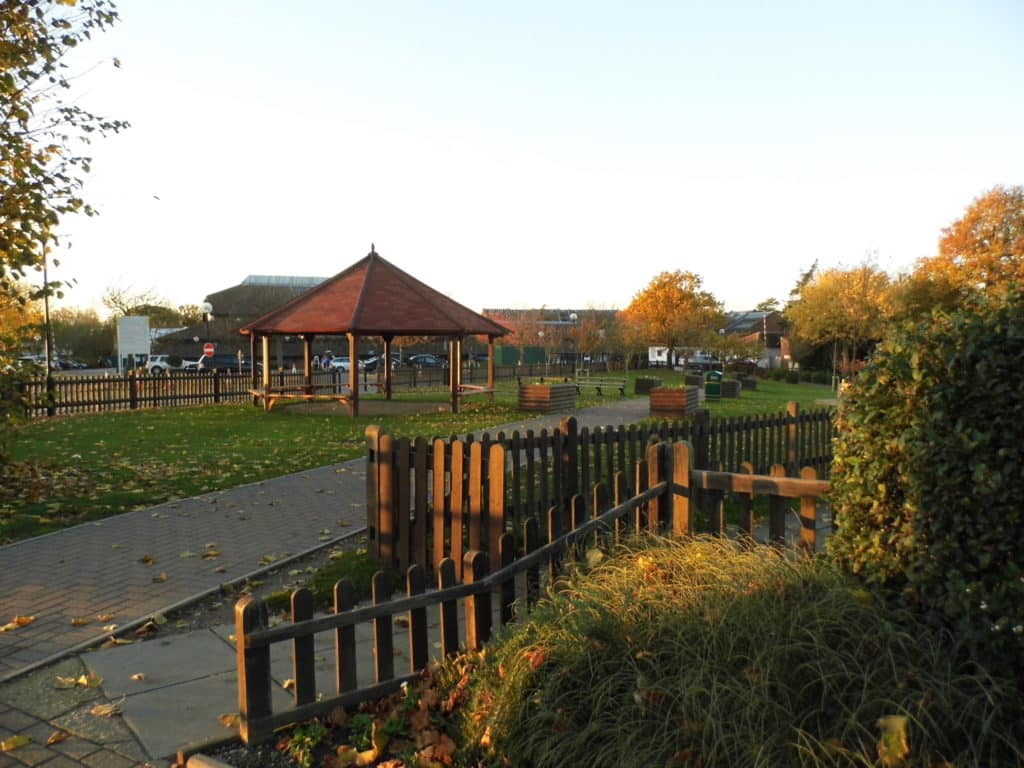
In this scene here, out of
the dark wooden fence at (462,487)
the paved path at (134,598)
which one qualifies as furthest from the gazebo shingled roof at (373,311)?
the dark wooden fence at (462,487)

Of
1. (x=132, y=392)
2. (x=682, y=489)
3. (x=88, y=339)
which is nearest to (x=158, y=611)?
(x=682, y=489)

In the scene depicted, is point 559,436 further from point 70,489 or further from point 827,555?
point 70,489

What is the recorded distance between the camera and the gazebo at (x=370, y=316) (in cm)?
2141

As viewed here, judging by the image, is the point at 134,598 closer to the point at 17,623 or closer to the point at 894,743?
the point at 17,623

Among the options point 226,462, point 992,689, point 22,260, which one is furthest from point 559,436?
point 226,462

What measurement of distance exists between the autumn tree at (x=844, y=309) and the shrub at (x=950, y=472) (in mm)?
42751

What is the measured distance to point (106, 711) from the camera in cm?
385

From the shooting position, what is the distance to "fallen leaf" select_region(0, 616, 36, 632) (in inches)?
201

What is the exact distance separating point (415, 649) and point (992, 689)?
245 cm

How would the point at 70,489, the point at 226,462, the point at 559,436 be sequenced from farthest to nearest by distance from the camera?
the point at 226,462, the point at 70,489, the point at 559,436

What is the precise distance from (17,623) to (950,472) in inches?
219

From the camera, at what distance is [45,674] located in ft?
14.3

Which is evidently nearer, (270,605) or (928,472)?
(928,472)

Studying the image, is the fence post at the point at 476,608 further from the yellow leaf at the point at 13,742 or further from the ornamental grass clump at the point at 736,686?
the yellow leaf at the point at 13,742
